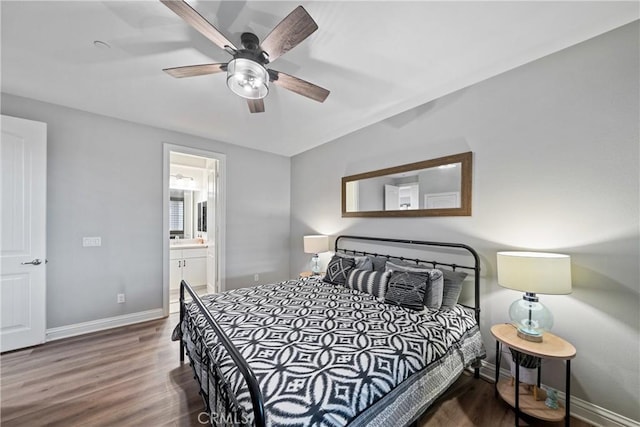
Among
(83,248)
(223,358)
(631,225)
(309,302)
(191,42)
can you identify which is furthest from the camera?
(83,248)

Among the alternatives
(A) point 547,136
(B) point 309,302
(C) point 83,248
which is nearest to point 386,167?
(A) point 547,136

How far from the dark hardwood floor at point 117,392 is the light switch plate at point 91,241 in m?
1.12

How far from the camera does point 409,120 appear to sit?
2.86 meters

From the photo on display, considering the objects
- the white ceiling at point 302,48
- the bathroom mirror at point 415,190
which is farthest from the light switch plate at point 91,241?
the bathroom mirror at point 415,190

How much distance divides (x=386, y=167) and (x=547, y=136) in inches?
59.8

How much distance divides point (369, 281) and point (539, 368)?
4.59 ft

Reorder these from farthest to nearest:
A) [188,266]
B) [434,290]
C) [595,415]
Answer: [188,266] → [434,290] → [595,415]

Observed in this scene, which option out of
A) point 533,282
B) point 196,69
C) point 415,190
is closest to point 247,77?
point 196,69

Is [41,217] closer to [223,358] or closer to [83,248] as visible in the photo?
[83,248]

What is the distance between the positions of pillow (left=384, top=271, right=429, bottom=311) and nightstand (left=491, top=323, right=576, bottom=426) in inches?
22.3

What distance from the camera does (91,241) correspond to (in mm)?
3039

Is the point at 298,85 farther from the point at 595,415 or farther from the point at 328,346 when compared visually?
the point at 595,415

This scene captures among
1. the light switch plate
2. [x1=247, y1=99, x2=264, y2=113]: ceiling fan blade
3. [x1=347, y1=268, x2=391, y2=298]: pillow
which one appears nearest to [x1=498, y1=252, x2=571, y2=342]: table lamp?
[x1=347, y1=268, x2=391, y2=298]: pillow

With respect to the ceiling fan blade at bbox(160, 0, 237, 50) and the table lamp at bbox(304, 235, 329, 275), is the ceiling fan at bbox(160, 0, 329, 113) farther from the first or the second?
the table lamp at bbox(304, 235, 329, 275)
